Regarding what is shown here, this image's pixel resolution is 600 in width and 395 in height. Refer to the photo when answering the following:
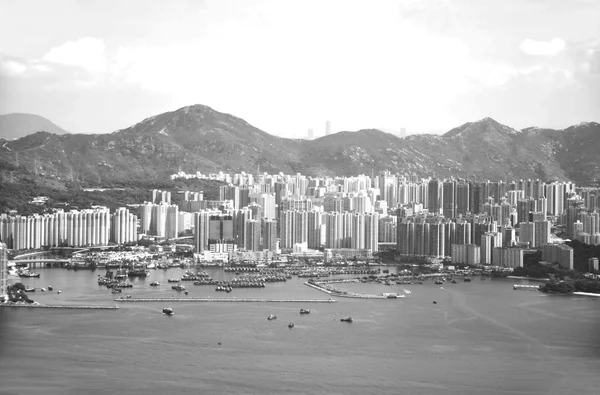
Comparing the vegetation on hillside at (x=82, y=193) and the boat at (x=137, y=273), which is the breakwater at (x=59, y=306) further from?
the vegetation on hillside at (x=82, y=193)

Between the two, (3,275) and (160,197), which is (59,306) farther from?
(160,197)

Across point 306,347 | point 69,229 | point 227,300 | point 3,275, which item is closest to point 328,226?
point 69,229

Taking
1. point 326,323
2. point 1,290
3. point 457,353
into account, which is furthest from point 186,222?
point 457,353

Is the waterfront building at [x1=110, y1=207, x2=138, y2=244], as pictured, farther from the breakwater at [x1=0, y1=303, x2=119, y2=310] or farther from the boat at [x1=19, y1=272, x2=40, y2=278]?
the breakwater at [x1=0, y1=303, x2=119, y2=310]

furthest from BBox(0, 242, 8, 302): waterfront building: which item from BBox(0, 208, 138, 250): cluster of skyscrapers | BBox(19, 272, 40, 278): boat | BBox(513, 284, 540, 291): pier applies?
BBox(513, 284, 540, 291): pier

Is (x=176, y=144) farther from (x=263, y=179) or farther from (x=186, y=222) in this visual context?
(x=186, y=222)

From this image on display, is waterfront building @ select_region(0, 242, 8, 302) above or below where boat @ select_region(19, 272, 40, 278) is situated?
above
